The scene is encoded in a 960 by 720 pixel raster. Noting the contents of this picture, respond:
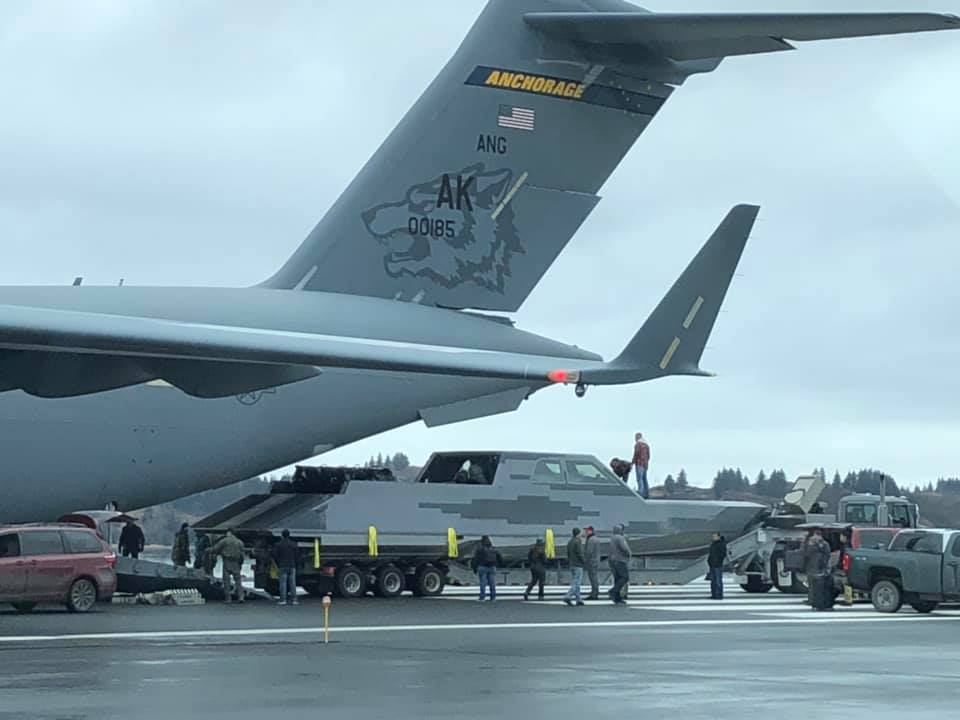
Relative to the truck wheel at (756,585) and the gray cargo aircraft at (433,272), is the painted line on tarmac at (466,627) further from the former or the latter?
the truck wheel at (756,585)

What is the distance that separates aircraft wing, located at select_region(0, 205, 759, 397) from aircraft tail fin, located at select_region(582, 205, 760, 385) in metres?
0.02

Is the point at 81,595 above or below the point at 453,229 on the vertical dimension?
below

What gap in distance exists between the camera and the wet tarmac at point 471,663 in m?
12.5

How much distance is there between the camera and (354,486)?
85.5ft

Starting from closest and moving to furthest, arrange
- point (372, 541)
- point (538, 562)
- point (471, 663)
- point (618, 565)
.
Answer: point (471, 663)
point (372, 541)
point (618, 565)
point (538, 562)

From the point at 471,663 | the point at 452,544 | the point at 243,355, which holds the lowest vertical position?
the point at 471,663

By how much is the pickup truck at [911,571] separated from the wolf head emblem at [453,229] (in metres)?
6.81

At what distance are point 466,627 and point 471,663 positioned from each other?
4.82 meters

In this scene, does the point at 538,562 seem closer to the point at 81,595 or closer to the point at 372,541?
the point at 372,541

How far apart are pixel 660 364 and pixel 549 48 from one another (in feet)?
20.6

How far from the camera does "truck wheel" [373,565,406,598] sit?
27.0 meters

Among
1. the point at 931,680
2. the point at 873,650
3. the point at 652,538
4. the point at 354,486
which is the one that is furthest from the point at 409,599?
the point at 931,680

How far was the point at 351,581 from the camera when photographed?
26703mm

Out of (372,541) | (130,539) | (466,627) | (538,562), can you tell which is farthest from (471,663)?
(130,539)
